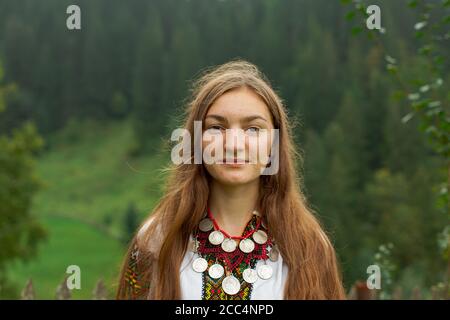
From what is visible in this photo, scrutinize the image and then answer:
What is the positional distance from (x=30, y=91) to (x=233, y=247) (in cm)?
6736

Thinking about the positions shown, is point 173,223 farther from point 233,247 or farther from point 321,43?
point 321,43

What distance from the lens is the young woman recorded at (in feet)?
6.62

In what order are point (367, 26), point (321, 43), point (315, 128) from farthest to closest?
point (321, 43), point (315, 128), point (367, 26)

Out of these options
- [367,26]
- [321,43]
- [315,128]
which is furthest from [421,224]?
[367,26]

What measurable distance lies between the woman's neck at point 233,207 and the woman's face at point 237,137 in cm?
6

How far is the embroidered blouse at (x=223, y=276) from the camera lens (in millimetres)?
2012

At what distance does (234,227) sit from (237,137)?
305 mm

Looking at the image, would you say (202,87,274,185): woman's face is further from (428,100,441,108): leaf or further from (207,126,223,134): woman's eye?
(428,100,441,108): leaf

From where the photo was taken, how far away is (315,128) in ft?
176

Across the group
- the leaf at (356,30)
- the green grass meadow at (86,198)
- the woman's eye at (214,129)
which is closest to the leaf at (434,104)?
the leaf at (356,30)

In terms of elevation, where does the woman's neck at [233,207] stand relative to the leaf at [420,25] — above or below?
below

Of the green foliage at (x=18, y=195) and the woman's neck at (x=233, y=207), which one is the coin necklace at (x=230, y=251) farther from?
the green foliage at (x=18, y=195)

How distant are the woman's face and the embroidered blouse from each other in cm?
20

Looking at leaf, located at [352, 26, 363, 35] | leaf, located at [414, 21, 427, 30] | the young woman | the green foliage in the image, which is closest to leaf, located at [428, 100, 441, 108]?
leaf, located at [414, 21, 427, 30]
